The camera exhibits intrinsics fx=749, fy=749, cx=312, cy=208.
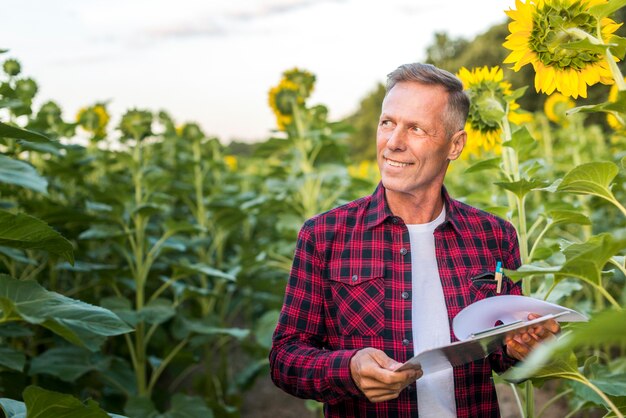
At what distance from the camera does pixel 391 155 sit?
188cm

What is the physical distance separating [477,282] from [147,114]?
2.33 meters

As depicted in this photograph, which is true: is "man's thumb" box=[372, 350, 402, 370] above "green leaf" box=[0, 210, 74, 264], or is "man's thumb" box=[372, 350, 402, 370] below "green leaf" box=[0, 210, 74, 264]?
below

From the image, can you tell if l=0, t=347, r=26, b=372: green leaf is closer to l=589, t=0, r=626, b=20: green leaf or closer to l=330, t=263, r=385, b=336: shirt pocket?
l=330, t=263, r=385, b=336: shirt pocket

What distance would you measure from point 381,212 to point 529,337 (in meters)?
0.49

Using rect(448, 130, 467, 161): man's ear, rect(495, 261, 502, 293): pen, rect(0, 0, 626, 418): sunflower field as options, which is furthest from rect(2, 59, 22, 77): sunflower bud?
rect(495, 261, 502, 293): pen

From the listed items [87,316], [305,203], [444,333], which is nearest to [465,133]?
[444,333]

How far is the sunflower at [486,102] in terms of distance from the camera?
2.14 metres

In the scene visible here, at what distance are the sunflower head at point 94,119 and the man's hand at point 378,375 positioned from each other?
3.14 meters

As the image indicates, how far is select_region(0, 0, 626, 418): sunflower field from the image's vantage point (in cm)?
142

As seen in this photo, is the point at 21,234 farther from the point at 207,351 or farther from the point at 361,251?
the point at 207,351

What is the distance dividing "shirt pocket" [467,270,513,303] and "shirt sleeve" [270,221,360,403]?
38 centimetres

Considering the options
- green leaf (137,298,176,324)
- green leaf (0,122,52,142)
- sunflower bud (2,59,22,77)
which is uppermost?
sunflower bud (2,59,22,77)

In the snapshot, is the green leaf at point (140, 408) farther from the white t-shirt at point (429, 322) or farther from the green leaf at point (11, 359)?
the white t-shirt at point (429, 322)

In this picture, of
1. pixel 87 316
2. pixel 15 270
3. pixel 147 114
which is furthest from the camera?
pixel 147 114
